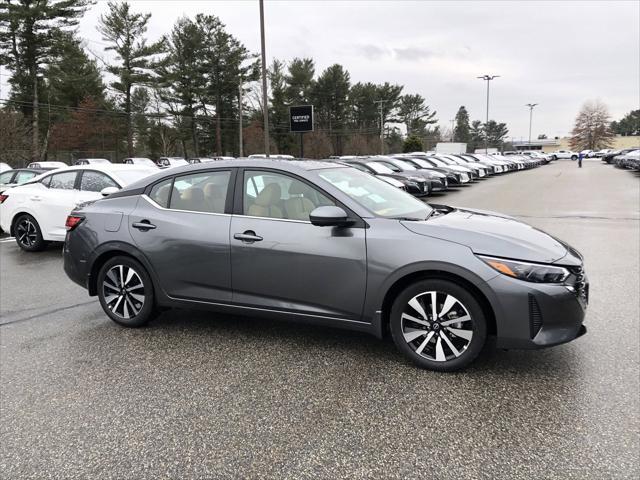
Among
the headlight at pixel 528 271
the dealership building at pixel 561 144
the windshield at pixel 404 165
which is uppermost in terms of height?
the dealership building at pixel 561 144

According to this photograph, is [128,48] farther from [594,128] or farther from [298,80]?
[594,128]

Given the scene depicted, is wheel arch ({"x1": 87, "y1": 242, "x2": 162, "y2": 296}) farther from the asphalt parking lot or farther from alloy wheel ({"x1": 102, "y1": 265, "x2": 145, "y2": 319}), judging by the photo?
the asphalt parking lot

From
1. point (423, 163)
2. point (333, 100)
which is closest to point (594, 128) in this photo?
point (333, 100)

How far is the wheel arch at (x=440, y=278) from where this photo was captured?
347cm

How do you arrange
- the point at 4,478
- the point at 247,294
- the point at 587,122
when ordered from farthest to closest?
the point at 587,122 → the point at 247,294 → the point at 4,478

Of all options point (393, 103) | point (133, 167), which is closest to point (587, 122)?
point (393, 103)

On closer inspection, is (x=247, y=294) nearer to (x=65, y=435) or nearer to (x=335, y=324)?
(x=335, y=324)

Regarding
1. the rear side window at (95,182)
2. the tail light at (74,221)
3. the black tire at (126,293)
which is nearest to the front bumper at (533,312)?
the black tire at (126,293)

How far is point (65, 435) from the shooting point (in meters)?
2.95

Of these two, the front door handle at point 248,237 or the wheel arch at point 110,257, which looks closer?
the front door handle at point 248,237

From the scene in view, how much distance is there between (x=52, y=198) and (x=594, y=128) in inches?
4967

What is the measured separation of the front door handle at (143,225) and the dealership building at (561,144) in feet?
403

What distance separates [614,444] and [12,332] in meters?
4.90

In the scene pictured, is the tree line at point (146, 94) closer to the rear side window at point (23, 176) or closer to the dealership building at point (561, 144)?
the rear side window at point (23, 176)
